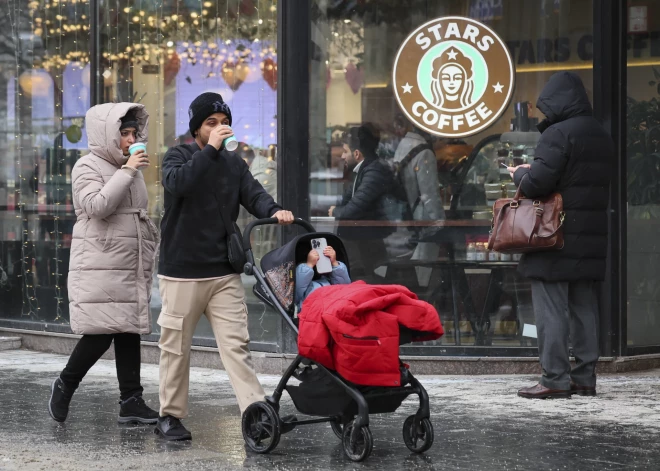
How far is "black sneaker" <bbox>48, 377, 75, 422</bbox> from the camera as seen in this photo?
7004mm

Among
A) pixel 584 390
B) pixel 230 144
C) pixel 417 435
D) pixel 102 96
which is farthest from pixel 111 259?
pixel 102 96

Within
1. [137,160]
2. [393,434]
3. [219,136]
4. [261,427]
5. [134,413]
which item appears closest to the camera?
[261,427]

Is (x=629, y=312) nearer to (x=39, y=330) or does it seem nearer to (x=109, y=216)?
(x=109, y=216)

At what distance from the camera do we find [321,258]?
20.5 feet

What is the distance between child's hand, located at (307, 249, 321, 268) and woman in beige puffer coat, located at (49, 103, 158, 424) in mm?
1269

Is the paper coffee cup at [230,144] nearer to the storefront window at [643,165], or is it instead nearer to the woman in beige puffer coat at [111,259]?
the woman in beige puffer coat at [111,259]

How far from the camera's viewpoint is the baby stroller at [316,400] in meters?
5.81

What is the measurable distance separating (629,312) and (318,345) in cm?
377

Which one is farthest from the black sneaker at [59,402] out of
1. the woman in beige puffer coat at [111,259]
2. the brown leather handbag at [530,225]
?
the brown leather handbag at [530,225]

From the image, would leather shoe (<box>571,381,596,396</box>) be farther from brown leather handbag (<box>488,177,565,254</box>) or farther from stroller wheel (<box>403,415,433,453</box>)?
stroller wheel (<box>403,415,433,453</box>)

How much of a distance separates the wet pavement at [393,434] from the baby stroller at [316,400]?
0.10 m

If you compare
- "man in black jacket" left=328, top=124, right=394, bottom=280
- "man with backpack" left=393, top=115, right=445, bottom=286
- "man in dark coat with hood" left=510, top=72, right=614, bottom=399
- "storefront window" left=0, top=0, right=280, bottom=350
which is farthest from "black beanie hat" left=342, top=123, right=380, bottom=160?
"man in dark coat with hood" left=510, top=72, right=614, bottom=399

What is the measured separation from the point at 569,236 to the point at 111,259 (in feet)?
9.35

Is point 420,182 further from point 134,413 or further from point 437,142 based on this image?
point 134,413
